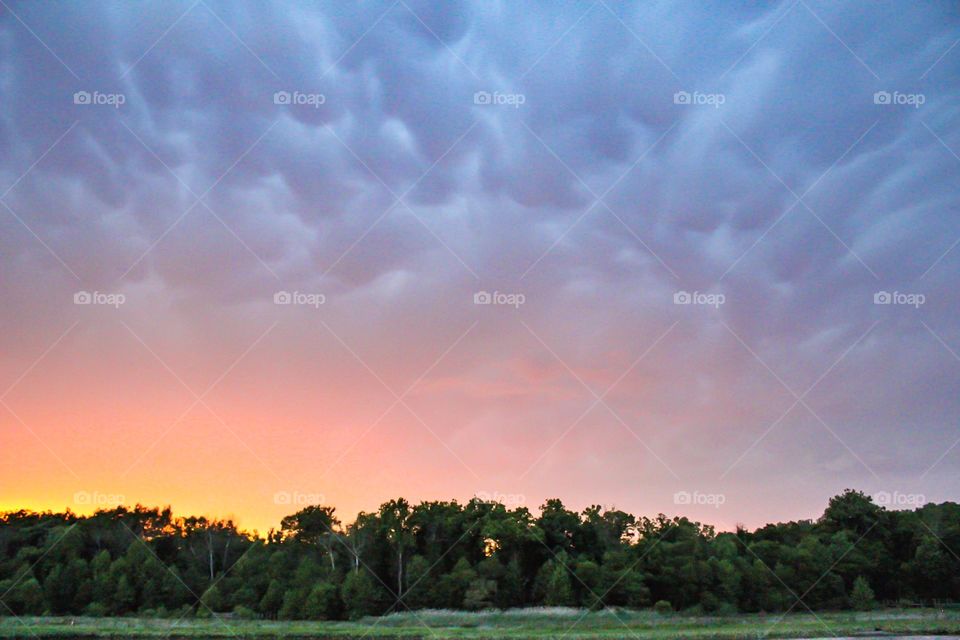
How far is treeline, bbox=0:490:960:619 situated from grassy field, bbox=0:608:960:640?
12.5 feet

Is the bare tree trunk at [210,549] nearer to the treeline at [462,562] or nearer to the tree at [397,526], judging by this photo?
the treeline at [462,562]

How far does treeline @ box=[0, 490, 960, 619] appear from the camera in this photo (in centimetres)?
7475

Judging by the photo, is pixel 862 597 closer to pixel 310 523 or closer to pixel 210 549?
pixel 310 523

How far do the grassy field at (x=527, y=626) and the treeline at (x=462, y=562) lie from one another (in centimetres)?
380

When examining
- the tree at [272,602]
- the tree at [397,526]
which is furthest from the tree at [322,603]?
Result: the tree at [397,526]

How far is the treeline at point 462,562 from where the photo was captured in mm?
74750

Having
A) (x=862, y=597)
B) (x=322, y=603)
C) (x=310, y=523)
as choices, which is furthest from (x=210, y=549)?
(x=862, y=597)

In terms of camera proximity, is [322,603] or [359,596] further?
[359,596]

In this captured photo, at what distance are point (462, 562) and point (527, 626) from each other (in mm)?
11710

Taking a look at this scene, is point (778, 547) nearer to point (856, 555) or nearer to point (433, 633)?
point (856, 555)

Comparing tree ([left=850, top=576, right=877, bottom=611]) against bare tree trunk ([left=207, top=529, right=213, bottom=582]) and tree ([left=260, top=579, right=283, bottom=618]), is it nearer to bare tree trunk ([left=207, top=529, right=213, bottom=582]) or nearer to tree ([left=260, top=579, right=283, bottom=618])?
tree ([left=260, top=579, right=283, bottom=618])

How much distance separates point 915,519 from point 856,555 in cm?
1011

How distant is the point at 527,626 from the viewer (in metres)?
65.9

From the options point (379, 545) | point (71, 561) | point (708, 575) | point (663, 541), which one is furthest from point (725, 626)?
point (71, 561)
